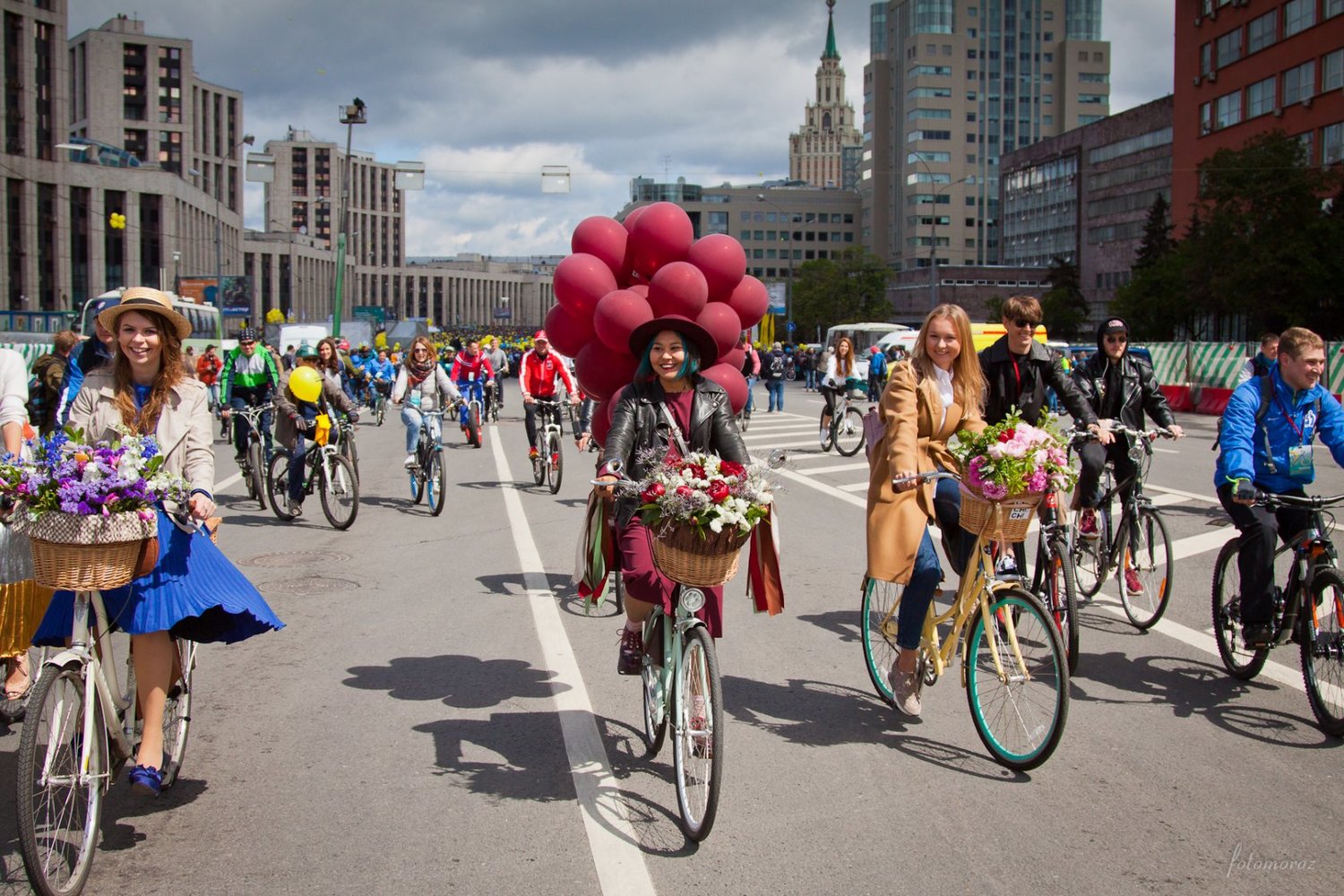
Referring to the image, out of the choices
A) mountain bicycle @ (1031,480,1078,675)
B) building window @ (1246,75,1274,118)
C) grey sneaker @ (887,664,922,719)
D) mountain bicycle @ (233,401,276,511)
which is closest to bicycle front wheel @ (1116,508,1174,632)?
mountain bicycle @ (1031,480,1078,675)

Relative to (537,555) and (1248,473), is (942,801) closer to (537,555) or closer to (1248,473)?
(1248,473)

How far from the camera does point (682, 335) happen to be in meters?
5.21

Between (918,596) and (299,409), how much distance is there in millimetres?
8559

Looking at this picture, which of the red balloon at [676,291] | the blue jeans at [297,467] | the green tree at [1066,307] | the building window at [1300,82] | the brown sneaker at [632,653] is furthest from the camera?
the green tree at [1066,307]

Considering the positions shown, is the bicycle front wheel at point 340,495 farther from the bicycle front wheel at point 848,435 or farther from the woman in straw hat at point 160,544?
the bicycle front wheel at point 848,435

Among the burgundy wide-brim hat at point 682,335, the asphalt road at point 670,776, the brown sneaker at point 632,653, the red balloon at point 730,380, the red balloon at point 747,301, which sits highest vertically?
the red balloon at point 747,301

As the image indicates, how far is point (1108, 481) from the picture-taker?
8.10 meters

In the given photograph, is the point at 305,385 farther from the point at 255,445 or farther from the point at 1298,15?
the point at 1298,15

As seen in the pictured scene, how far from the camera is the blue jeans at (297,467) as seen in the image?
12367 millimetres

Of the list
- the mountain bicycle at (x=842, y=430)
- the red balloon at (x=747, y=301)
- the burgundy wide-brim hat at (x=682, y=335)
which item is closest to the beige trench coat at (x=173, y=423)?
the burgundy wide-brim hat at (x=682, y=335)

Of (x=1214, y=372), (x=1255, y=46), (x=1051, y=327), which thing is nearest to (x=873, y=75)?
(x=1051, y=327)

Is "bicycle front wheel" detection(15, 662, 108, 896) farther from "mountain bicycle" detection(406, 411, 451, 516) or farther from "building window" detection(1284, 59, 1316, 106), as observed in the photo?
"building window" detection(1284, 59, 1316, 106)

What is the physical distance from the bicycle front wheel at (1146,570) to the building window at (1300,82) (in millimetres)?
57737

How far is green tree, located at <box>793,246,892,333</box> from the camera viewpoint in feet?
316
